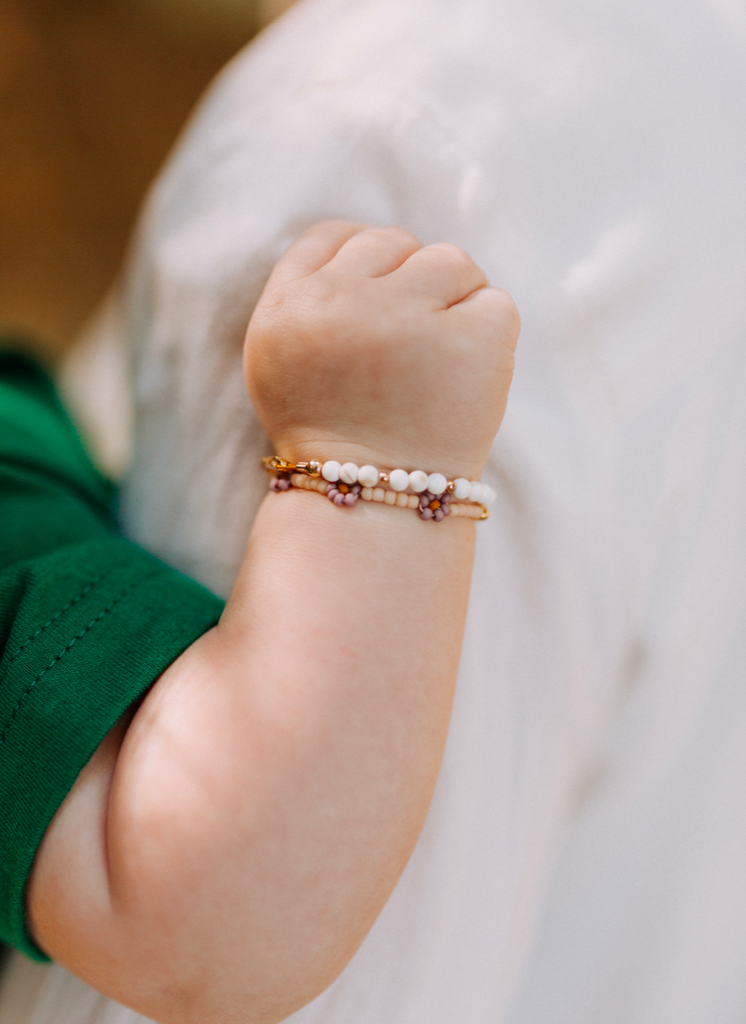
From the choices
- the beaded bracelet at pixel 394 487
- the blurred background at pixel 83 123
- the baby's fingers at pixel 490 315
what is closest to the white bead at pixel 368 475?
the beaded bracelet at pixel 394 487

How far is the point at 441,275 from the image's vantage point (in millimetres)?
435

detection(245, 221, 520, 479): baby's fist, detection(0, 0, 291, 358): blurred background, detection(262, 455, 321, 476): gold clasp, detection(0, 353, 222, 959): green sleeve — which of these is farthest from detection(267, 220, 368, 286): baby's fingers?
detection(0, 0, 291, 358): blurred background

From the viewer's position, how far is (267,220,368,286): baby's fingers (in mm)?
450

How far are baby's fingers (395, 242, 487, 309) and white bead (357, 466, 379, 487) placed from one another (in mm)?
108

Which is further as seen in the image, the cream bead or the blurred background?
the blurred background

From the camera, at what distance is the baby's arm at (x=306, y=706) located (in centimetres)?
38

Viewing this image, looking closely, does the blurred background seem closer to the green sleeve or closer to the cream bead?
the green sleeve

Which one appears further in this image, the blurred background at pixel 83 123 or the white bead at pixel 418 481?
the blurred background at pixel 83 123

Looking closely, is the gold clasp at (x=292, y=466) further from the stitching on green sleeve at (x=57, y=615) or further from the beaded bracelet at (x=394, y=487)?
the stitching on green sleeve at (x=57, y=615)

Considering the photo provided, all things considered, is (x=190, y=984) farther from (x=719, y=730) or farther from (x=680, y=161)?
(x=680, y=161)

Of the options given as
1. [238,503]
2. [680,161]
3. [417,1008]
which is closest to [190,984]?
[417,1008]

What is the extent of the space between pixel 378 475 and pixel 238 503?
147 millimetres

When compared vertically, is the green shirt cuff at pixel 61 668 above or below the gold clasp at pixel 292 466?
below

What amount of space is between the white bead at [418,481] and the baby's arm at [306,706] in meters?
0.01
